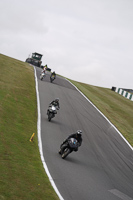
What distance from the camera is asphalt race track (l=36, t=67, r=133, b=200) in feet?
34.1

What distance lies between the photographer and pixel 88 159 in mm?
14242

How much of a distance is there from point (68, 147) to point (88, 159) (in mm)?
1906

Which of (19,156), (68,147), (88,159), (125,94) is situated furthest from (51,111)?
(125,94)

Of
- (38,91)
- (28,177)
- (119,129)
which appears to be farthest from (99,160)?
(38,91)

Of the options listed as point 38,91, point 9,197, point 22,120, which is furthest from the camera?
point 38,91

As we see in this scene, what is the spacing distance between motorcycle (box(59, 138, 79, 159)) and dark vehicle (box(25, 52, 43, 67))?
40.7m

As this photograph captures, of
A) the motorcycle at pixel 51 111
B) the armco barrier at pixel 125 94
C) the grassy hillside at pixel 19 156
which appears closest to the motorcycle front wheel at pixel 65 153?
the grassy hillside at pixel 19 156

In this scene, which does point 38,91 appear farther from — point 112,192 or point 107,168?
point 112,192

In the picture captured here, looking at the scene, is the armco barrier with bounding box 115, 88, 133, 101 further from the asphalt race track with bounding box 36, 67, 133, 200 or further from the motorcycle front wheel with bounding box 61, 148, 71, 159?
the motorcycle front wheel with bounding box 61, 148, 71, 159

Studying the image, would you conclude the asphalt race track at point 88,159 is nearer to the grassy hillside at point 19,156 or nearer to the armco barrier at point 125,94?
the grassy hillside at point 19,156

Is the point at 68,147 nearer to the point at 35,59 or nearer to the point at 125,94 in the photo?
the point at 125,94

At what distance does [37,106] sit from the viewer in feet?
69.7

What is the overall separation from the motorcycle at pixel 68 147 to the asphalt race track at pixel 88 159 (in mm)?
273

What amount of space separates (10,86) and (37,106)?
12.2 feet
